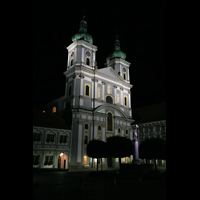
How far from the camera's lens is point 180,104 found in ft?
7.20

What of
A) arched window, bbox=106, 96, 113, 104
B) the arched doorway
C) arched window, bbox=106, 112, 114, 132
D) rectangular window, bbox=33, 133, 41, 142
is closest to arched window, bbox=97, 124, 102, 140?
arched window, bbox=106, 112, 114, 132

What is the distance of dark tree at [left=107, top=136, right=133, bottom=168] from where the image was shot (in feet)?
87.9

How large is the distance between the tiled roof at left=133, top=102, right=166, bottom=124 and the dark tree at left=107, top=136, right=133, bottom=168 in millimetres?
24663

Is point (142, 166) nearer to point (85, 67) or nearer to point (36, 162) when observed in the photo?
point (36, 162)

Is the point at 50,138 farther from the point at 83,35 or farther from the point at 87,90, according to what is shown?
the point at 83,35

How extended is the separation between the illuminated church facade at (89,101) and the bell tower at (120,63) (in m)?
1.99

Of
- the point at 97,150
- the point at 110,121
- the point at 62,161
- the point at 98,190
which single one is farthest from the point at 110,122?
the point at 98,190

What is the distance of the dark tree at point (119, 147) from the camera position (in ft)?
87.9

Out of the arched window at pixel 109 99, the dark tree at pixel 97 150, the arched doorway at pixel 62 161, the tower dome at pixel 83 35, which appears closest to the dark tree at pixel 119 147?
the dark tree at pixel 97 150

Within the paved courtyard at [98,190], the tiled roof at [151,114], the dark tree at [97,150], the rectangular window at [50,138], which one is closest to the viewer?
the paved courtyard at [98,190]

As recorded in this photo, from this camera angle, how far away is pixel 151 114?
53.9m

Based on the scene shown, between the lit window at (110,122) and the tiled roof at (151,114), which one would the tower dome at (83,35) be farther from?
the tiled roof at (151,114)

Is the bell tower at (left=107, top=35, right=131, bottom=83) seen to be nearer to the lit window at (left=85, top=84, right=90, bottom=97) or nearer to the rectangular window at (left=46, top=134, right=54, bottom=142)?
the lit window at (left=85, top=84, right=90, bottom=97)

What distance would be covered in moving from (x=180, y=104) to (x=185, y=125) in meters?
0.24
